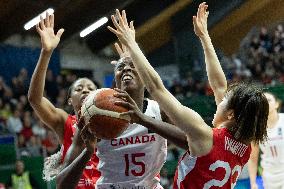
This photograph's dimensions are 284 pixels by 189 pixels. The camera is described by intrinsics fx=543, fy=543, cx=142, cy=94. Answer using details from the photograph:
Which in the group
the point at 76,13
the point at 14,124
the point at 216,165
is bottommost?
the point at 216,165

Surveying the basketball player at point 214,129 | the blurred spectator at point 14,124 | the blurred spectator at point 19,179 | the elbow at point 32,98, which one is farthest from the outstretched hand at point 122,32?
the blurred spectator at point 14,124

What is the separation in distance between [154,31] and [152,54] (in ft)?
2.85

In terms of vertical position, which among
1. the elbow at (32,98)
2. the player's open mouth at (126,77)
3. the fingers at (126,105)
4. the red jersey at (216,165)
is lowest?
the red jersey at (216,165)

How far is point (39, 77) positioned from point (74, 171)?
3.79 ft

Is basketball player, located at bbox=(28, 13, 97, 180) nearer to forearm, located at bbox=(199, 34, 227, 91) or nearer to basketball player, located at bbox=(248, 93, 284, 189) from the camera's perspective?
Answer: forearm, located at bbox=(199, 34, 227, 91)

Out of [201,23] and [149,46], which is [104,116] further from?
[149,46]

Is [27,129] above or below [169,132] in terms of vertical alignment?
above

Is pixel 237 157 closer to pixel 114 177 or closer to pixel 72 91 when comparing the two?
pixel 114 177

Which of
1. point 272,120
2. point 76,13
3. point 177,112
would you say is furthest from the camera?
point 76,13

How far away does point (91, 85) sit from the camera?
15.2 feet

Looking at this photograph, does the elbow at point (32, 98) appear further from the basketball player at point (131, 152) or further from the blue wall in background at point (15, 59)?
the blue wall in background at point (15, 59)

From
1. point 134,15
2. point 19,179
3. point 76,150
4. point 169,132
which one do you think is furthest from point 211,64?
point 134,15

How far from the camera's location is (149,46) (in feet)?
67.6

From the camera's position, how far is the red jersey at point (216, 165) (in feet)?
10.1
